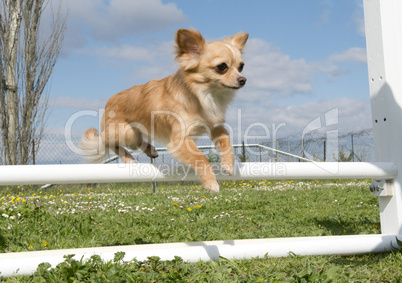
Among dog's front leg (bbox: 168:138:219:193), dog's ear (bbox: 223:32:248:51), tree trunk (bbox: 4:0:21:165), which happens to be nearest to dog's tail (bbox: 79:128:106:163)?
dog's front leg (bbox: 168:138:219:193)

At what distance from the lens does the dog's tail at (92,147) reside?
14.3 ft

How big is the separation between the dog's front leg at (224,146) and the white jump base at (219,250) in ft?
2.05

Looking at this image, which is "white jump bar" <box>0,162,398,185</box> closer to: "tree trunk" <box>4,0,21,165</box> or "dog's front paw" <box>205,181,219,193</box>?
"dog's front paw" <box>205,181,219,193</box>

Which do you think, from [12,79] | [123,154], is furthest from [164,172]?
[12,79]

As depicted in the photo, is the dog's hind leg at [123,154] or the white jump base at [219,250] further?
the dog's hind leg at [123,154]

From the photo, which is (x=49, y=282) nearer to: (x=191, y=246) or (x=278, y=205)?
(x=191, y=246)

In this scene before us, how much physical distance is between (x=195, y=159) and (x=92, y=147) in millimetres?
1892

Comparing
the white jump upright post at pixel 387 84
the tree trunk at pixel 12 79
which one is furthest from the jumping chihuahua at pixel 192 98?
the tree trunk at pixel 12 79

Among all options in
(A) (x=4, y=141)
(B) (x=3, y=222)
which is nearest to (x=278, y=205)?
(B) (x=3, y=222)

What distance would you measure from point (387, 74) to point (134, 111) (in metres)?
2.43

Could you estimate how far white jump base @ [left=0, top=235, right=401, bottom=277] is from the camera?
2553 millimetres

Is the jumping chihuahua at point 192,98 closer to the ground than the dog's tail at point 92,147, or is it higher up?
higher up

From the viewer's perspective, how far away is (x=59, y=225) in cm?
433

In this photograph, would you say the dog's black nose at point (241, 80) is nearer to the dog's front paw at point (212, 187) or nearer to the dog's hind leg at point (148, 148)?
the dog's front paw at point (212, 187)
